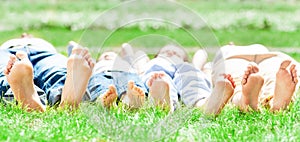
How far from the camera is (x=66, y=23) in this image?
29.9ft

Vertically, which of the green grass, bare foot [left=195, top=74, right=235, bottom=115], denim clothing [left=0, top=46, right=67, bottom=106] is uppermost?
denim clothing [left=0, top=46, right=67, bottom=106]

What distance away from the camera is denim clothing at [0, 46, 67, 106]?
9.86 ft

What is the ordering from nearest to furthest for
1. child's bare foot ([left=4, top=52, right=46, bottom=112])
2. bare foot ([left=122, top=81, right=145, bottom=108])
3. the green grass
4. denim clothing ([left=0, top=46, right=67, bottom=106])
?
the green grass < child's bare foot ([left=4, top=52, right=46, bottom=112]) < bare foot ([left=122, top=81, right=145, bottom=108]) < denim clothing ([left=0, top=46, right=67, bottom=106])

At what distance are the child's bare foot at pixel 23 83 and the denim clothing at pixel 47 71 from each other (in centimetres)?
17

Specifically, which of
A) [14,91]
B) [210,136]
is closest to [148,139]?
[210,136]

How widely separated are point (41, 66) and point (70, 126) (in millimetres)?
763

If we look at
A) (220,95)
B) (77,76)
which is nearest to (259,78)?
(220,95)

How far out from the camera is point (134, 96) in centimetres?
285

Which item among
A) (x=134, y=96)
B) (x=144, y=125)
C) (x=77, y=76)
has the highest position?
(x=77, y=76)

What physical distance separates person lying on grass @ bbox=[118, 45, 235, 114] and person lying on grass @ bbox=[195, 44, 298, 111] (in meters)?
0.11

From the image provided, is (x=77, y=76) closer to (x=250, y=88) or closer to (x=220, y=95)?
(x=220, y=95)

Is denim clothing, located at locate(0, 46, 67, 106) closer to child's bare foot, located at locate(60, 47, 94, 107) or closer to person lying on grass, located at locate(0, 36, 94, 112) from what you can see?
person lying on grass, located at locate(0, 36, 94, 112)

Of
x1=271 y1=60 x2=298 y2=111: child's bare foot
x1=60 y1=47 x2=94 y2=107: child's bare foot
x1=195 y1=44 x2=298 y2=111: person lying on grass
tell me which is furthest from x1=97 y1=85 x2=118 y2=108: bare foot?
x1=271 y1=60 x2=298 y2=111: child's bare foot

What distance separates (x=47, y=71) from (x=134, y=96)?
563mm
